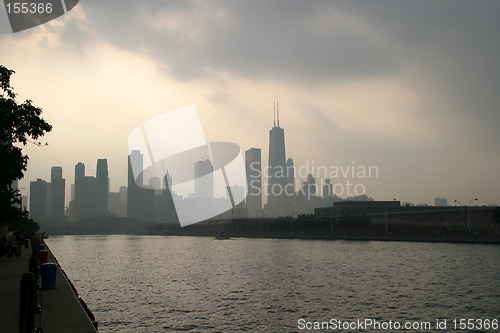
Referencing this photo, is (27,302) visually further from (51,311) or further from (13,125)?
(13,125)

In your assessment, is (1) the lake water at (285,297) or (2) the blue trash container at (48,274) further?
(1) the lake water at (285,297)

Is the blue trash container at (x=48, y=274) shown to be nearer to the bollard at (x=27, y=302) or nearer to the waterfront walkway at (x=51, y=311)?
the waterfront walkway at (x=51, y=311)

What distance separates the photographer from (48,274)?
28266mm

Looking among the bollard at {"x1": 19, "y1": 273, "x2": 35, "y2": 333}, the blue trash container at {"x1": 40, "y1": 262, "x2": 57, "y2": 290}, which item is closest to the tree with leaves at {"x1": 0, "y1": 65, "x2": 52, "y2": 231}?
the blue trash container at {"x1": 40, "y1": 262, "x2": 57, "y2": 290}

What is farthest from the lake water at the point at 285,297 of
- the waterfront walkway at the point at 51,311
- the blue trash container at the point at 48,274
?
the waterfront walkway at the point at 51,311

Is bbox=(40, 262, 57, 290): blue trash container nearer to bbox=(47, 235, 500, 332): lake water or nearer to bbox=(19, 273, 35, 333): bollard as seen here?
bbox=(47, 235, 500, 332): lake water

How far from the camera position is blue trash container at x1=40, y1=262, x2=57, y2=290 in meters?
28.1

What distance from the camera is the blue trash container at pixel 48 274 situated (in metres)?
28.1

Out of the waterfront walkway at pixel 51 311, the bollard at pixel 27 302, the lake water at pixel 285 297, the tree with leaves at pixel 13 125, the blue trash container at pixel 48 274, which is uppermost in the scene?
the tree with leaves at pixel 13 125

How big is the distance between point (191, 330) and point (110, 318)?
8.30 m

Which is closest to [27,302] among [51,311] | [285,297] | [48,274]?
[51,311]

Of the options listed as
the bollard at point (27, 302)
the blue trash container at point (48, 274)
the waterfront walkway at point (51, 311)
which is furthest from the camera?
the blue trash container at point (48, 274)

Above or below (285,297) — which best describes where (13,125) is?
above

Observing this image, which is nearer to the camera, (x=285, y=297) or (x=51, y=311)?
(x=51, y=311)
